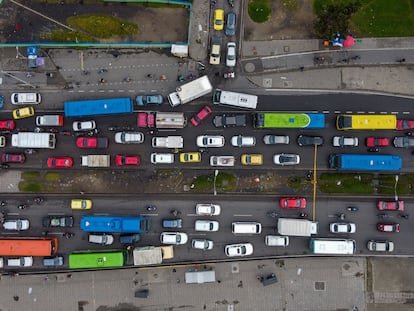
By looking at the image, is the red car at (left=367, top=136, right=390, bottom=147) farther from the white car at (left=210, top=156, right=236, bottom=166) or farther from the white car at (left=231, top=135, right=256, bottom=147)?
the white car at (left=210, top=156, right=236, bottom=166)

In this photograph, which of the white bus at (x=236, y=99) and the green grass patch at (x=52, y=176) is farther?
the green grass patch at (x=52, y=176)

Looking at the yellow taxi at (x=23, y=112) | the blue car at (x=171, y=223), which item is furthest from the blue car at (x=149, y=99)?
the blue car at (x=171, y=223)

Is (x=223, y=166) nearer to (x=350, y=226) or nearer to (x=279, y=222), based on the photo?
(x=279, y=222)

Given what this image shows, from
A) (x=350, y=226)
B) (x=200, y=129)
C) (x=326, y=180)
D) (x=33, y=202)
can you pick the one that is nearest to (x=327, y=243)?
(x=350, y=226)

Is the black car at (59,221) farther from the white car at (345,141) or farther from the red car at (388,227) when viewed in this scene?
the red car at (388,227)

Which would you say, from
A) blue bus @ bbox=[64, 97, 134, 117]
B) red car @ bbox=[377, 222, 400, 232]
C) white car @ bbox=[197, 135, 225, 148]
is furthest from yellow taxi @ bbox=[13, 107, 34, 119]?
red car @ bbox=[377, 222, 400, 232]

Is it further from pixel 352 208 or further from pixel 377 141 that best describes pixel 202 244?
pixel 377 141
